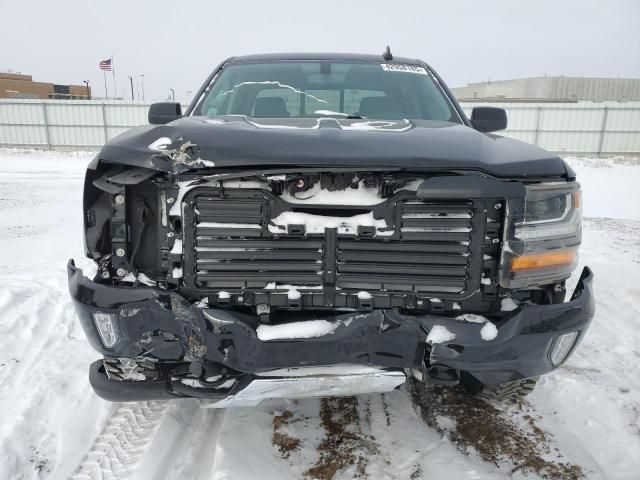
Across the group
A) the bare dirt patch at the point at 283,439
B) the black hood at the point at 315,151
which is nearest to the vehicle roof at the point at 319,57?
the black hood at the point at 315,151

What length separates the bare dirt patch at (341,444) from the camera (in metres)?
2.06

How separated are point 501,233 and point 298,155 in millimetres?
844

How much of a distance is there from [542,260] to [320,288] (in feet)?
2.84

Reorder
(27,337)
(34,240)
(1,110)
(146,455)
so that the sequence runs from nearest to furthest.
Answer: (146,455), (27,337), (34,240), (1,110)

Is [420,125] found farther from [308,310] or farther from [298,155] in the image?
[308,310]

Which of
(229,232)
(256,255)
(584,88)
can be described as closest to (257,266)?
(256,255)

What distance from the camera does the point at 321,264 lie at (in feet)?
6.08

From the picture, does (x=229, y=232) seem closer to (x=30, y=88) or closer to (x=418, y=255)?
(x=418, y=255)

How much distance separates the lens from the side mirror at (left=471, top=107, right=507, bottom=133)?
9.48ft

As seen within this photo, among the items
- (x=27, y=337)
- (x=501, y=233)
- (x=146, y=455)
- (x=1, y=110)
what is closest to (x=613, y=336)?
(x=501, y=233)

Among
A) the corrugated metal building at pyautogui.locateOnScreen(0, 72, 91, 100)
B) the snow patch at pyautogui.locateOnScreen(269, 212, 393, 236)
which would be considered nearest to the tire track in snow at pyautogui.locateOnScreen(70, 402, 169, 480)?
the snow patch at pyautogui.locateOnScreen(269, 212, 393, 236)

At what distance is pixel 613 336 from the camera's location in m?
3.38

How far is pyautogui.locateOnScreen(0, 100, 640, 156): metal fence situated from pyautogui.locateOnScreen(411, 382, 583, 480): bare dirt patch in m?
20.4

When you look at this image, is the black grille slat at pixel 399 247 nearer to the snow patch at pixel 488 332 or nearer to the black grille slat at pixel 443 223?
the black grille slat at pixel 443 223
